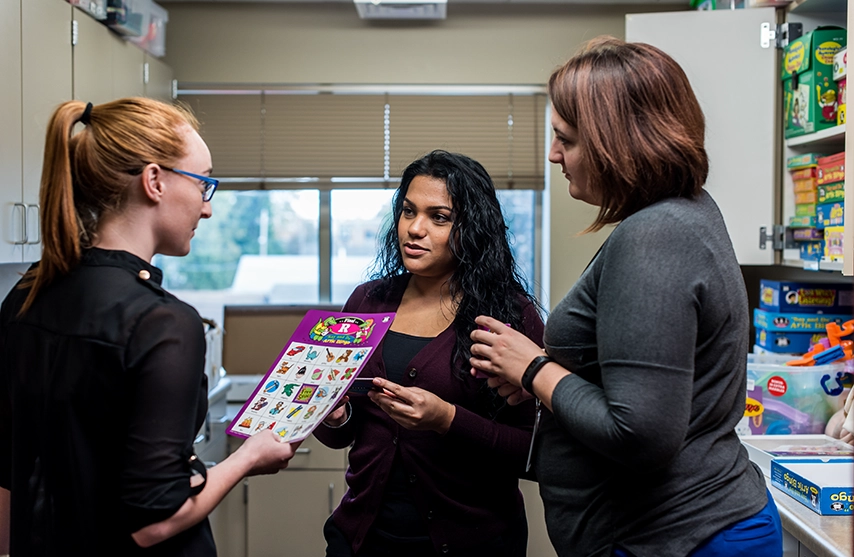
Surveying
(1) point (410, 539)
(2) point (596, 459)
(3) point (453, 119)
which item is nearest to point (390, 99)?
(3) point (453, 119)

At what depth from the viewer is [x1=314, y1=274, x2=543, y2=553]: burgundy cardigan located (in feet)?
5.07

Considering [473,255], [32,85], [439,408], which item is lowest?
[439,408]

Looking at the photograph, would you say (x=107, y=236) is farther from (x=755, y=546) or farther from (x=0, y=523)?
(x=755, y=546)

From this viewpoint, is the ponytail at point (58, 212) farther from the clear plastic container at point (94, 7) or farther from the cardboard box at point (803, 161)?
the cardboard box at point (803, 161)

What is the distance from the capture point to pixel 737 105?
8.71ft

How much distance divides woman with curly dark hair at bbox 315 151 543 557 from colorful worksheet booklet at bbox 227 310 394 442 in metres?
0.10

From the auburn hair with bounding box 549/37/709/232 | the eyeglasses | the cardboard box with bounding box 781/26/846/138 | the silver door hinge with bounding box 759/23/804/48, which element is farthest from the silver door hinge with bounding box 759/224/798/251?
the eyeglasses

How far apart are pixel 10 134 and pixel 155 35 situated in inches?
50.4

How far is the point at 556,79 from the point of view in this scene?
1.14 meters

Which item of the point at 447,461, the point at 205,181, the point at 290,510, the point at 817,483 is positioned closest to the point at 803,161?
the point at 817,483

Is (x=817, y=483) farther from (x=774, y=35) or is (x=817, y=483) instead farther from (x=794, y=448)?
(x=774, y=35)

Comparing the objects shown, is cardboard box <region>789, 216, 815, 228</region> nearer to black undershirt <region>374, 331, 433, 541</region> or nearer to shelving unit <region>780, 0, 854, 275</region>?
shelving unit <region>780, 0, 854, 275</region>

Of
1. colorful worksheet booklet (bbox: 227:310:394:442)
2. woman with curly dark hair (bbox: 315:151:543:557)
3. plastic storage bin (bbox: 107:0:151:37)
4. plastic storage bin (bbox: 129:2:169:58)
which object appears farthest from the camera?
plastic storage bin (bbox: 129:2:169:58)

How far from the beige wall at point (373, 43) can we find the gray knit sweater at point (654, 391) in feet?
8.38
